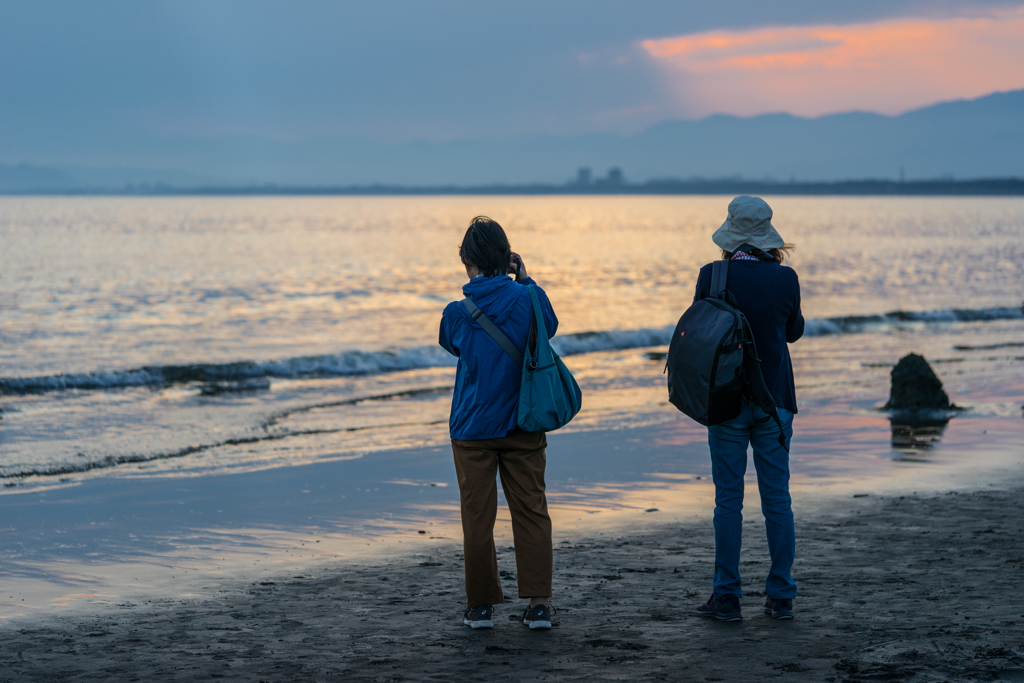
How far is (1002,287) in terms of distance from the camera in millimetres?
34031

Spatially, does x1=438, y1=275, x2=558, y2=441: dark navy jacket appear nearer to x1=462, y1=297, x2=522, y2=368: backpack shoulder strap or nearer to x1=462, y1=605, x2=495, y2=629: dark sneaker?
x1=462, y1=297, x2=522, y2=368: backpack shoulder strap

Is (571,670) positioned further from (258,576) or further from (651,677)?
(258,576)

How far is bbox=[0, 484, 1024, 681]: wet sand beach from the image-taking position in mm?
3811

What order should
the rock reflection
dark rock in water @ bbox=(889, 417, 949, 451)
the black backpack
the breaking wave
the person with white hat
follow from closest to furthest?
the black backpack < the person with white hat < the rock reflection < dark rock in water @ bbox=(889, 417, 949, 451) < the breaking wave

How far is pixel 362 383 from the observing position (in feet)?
52.6

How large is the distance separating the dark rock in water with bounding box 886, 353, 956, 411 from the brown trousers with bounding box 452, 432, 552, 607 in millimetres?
7733

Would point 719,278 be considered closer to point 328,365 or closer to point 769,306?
point 769,306

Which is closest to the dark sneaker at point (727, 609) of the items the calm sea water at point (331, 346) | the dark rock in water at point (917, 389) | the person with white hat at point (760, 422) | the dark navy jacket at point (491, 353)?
the person with white hat at point (760, 422)

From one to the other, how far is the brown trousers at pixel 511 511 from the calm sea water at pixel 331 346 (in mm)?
4990

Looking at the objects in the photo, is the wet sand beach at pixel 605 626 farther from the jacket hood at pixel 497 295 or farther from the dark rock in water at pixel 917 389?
the dark rock in water at pixel 917 389

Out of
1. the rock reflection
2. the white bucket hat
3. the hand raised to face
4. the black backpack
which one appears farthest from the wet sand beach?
the rock reflection

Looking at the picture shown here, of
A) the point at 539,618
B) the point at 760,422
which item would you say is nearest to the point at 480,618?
the point at 539,618

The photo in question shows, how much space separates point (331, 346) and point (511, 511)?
16.7 metres

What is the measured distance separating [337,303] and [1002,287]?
23.5m
